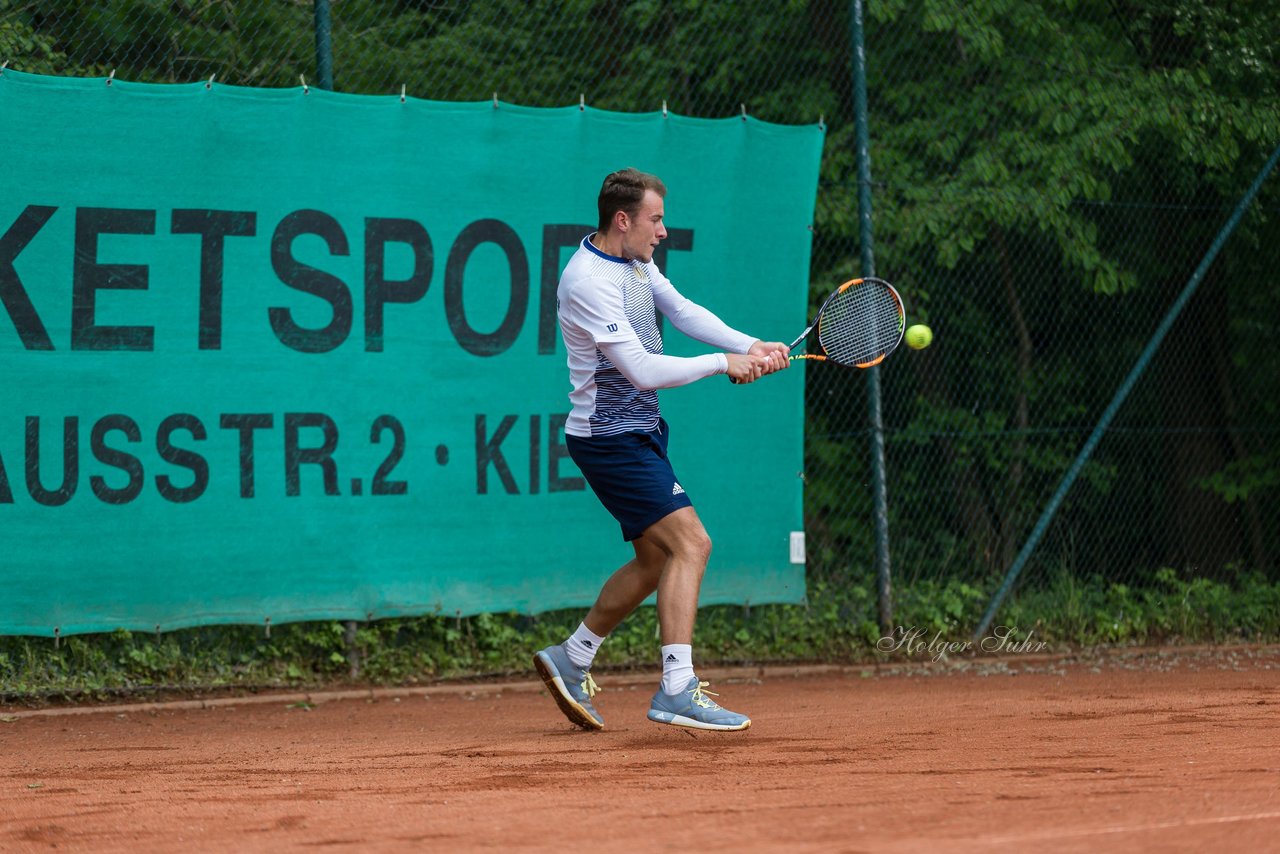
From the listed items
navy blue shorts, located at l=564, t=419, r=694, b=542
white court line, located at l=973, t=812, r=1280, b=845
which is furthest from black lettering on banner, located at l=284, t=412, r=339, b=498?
white court line, located at l=973, t=812, r=1280, b=845

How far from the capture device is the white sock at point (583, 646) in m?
5.44

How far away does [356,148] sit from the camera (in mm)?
6523

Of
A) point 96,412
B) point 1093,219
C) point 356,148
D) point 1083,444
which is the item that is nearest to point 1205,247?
point 1093,219

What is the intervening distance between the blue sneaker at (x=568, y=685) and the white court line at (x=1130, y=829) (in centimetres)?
217

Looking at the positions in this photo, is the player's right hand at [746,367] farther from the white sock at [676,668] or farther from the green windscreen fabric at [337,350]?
the green windscreen fabric at [337,350]

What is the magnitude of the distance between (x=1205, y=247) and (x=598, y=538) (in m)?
3.74

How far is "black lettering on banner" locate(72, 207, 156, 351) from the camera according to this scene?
605cm

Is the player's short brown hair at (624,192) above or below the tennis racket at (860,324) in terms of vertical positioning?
above

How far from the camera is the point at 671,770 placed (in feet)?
14.7

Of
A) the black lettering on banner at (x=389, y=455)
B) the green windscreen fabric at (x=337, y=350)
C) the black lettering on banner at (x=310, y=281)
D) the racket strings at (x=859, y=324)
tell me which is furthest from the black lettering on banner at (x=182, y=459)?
the racket strings at (x=859, y=324)

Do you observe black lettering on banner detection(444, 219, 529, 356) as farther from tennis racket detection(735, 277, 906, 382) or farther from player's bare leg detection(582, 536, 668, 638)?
player's bare leg detection(582, 536, 668, 638)

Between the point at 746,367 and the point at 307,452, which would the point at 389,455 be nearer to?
the point at 307,452

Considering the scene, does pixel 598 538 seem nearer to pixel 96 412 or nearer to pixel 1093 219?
pixel 96 412

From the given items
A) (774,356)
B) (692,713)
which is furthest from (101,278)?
(692,713)
